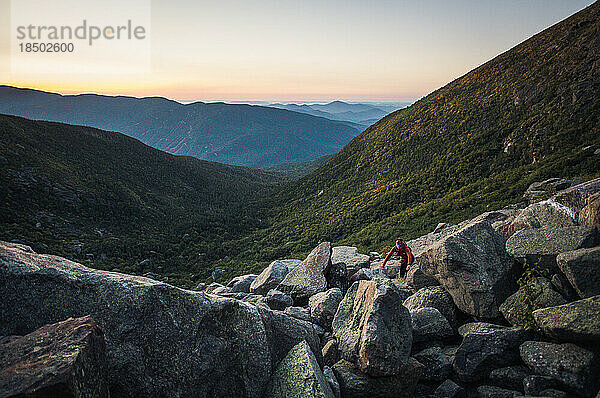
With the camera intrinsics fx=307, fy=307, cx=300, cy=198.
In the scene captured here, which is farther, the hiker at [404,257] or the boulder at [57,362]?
the hiker at [404,257]

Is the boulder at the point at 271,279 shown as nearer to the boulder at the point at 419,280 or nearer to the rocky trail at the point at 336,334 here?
the rocky trail at the point at 336,334

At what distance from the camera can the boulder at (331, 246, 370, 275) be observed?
15781 millimetres

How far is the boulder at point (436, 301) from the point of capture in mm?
9859

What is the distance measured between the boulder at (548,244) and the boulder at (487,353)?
219 cm

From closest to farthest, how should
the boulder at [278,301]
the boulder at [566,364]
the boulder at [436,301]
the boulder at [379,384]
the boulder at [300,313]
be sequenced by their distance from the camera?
the boulder at [566,364] → the boulder at [379,384] → the boulder at [436,301] → the boulder at [300,313] → the boulder at [278,301]

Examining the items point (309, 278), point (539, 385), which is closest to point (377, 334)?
point (539, 385)

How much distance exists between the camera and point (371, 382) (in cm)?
745

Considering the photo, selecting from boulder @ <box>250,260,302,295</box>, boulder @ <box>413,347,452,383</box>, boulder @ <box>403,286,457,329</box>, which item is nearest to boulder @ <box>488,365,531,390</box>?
boulder @ <box>413,347,452,383</box>

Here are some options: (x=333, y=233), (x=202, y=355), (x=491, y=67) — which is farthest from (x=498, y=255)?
(x=491, y=67)

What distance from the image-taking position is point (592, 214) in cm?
926

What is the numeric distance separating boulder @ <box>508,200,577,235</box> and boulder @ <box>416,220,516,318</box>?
2336mm

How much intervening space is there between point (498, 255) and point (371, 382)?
19.6 ft

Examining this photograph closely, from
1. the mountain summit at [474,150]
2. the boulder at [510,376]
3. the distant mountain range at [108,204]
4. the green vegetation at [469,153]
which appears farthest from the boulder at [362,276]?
the distant mountain range at [108,204]

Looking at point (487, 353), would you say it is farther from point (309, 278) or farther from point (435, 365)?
point (309, 278)
